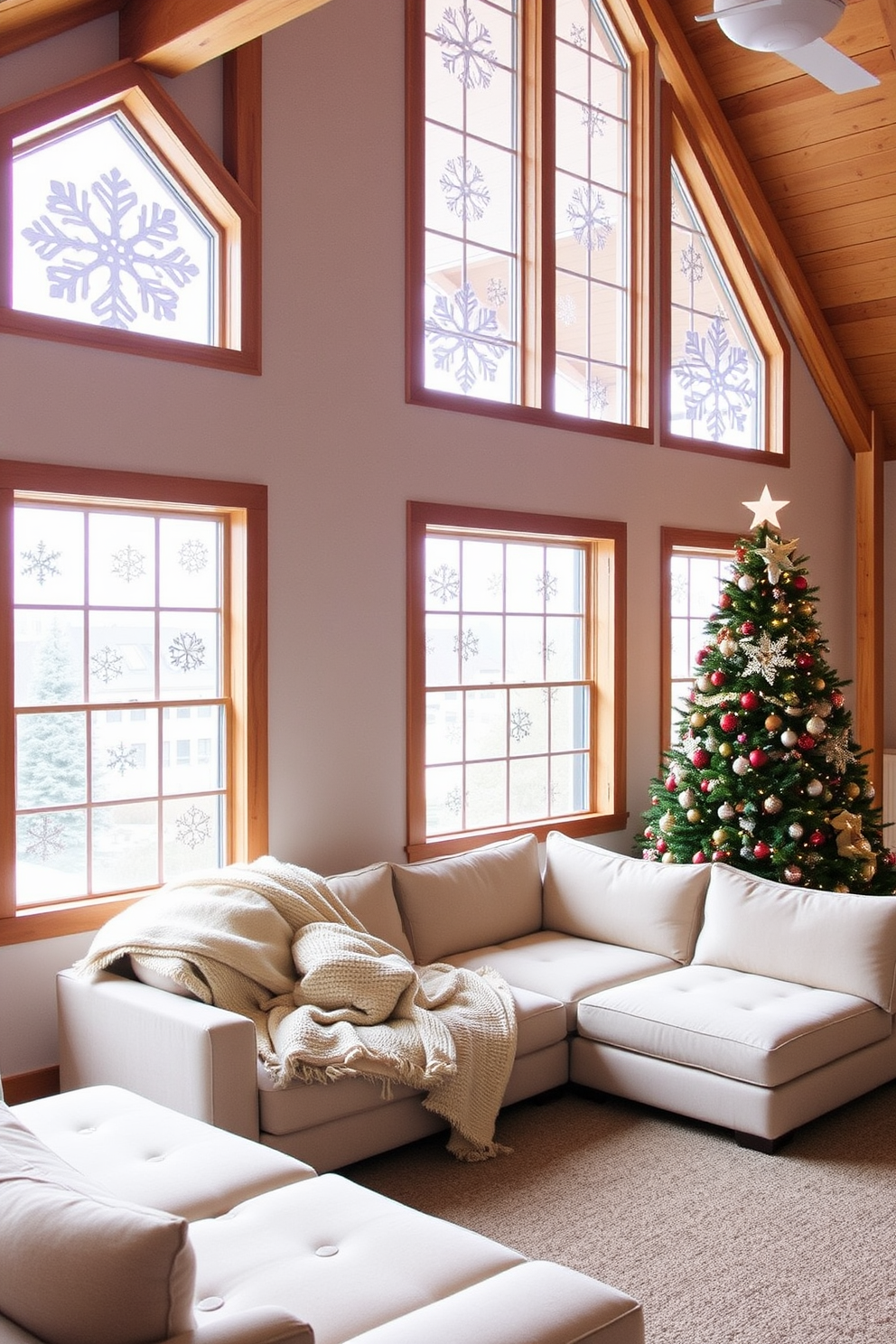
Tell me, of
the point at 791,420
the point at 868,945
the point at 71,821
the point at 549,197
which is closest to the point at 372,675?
the point at 71,821

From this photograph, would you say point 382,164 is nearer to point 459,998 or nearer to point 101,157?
point 101,157

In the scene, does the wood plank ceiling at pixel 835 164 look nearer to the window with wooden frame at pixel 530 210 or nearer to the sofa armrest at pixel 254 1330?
the window with wooden frame at pixel 530 210

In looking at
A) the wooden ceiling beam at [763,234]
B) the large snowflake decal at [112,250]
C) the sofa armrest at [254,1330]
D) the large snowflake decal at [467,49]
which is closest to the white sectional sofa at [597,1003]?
the sofa armrest at [254,1330]

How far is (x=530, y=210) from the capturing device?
5836mm

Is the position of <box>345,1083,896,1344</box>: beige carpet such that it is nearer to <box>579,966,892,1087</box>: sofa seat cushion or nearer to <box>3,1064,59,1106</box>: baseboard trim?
<box>579,966,892,1087</box>: sofa seat cushion

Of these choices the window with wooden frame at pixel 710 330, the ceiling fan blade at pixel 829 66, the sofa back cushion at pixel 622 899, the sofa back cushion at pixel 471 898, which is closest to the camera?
the ceiling fan blade at pixel 829 66

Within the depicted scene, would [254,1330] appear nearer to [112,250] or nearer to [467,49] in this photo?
[112,250]

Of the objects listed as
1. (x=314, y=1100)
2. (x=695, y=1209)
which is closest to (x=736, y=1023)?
(x=695, y=1209)

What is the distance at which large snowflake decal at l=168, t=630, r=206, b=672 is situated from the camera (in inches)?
178

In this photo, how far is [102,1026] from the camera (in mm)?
3730

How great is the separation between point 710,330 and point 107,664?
164 inches

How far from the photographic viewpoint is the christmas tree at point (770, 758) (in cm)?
532

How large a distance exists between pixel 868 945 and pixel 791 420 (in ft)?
13.3

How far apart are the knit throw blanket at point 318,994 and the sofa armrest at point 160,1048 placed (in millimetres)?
86
